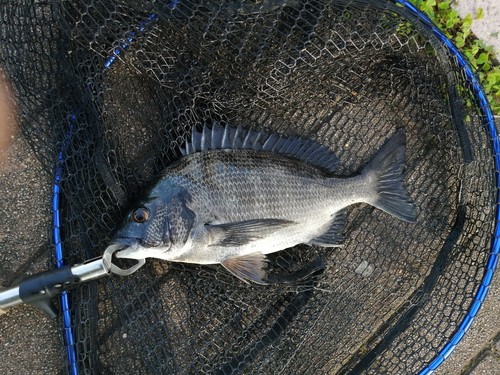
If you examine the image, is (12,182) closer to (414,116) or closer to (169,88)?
(169,88)

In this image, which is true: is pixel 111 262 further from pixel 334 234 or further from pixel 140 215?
pixel 334 234

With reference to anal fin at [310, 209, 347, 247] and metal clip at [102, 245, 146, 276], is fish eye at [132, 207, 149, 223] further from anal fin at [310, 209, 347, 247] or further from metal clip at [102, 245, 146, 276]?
anal fin at [310, 209, 347, 247]

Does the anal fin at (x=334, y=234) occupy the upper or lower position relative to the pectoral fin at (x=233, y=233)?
upper

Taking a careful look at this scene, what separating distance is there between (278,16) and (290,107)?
0.57 m

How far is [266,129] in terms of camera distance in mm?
2461

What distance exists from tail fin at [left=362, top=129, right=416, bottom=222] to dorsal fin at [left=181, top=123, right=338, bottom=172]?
0.23 meters

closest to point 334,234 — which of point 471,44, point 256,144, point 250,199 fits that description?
point 250,199

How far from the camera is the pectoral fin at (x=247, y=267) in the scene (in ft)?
7.21

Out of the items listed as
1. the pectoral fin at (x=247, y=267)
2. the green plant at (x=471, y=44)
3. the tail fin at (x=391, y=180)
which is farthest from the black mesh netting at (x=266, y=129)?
the green plant at (x=471, y=44)

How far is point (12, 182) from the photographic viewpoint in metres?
2.42

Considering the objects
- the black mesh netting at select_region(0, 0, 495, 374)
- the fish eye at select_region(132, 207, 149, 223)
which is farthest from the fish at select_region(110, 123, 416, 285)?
the black mesh netting at select_region(0, 0, 495, 374)

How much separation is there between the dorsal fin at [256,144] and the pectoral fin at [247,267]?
57 centimetres

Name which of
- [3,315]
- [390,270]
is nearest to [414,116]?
[390,270]

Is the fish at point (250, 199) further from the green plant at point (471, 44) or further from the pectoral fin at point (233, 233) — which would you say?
the green plant at point (471, 44)
